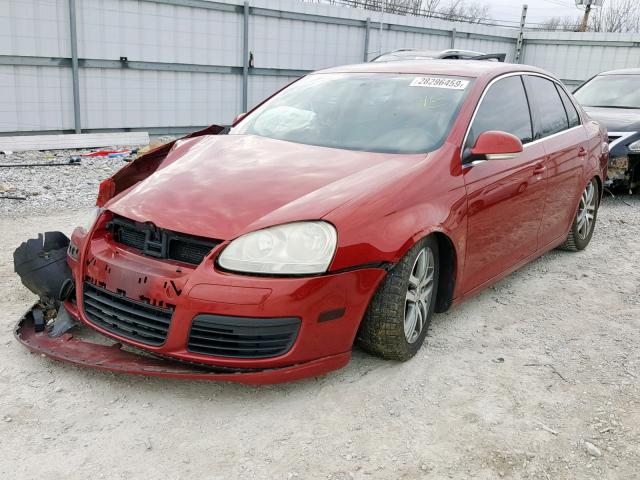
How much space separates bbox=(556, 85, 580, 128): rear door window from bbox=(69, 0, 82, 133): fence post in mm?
7813

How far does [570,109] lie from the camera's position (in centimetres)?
489

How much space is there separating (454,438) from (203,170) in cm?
175

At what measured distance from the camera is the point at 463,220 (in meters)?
3.22

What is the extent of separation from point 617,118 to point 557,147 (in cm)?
380

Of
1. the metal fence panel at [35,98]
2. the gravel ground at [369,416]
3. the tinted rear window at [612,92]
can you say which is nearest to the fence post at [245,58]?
the metal fence panel at [35,98]

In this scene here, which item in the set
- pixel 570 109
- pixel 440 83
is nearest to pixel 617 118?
pixel 570 109

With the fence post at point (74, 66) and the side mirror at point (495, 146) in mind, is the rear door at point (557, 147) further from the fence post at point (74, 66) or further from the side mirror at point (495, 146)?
the fence post at point (74, 66)

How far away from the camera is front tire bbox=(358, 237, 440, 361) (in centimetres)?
283

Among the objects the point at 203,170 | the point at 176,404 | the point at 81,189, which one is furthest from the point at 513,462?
the point at 81,189

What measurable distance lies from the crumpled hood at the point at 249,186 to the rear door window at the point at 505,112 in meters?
0.61

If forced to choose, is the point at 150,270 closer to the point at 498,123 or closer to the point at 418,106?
the point at 418,106

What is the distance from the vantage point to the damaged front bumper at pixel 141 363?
8.45 feet

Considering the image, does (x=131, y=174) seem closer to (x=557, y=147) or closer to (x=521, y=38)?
(x=557, y=147)

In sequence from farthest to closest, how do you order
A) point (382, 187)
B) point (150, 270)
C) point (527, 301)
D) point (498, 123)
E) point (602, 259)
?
point (602, 259), point (527, 301), point (498, 123), point (382, 187), point (150, 270)
